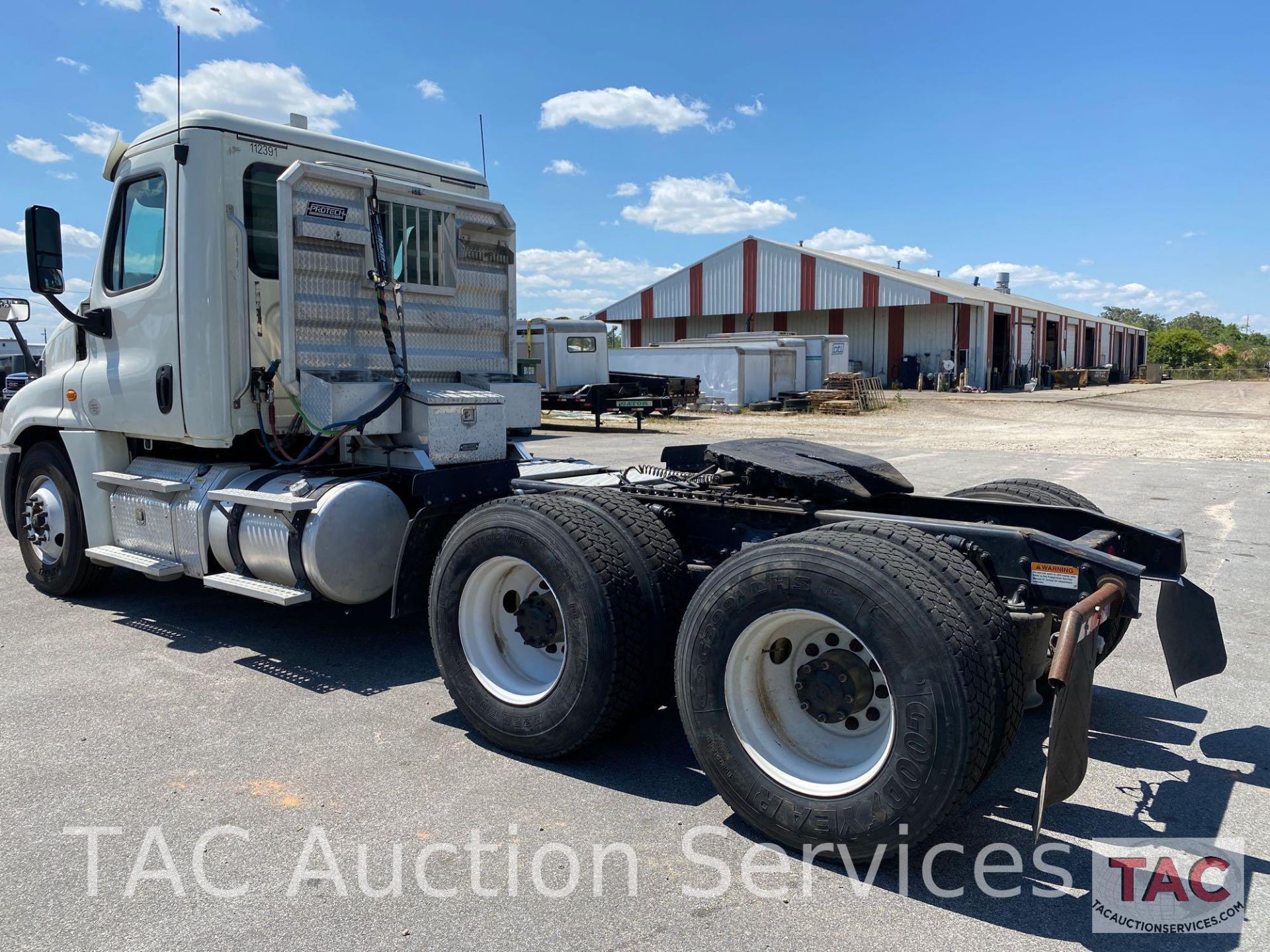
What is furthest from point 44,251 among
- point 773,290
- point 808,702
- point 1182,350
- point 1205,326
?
point 1205,326

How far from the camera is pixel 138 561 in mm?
6023

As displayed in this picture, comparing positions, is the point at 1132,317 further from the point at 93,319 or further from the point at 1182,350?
the point at 93,319

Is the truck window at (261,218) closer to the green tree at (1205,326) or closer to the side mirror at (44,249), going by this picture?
the side mirror at (44,249)

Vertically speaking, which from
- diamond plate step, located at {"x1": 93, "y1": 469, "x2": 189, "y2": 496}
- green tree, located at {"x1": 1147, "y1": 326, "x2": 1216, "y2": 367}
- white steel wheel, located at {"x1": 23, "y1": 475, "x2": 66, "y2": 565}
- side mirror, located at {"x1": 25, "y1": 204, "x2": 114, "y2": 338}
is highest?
green tree, located at {"x1": 1147, "y1": 326, "x2": 1216, "y2": 367}

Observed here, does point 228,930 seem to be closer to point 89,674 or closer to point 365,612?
point 89,674

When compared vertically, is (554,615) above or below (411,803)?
above

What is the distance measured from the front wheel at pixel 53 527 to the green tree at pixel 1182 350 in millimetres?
92624

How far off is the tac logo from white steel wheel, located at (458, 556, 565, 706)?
221cm

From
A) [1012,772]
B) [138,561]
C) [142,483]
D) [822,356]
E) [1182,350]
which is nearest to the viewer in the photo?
[1012,772]

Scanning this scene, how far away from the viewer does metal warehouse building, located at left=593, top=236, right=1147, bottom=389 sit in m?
41.3

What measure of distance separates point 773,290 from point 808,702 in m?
42.1

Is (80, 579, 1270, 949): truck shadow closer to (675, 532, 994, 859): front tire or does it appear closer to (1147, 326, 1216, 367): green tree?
(675, 532, 994, 859): front tire

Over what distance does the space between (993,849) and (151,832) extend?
10.0ft

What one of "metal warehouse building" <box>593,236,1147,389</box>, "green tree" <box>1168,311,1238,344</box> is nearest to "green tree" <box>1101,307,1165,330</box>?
"green tree" <box>1168,311,1238,344</box>
